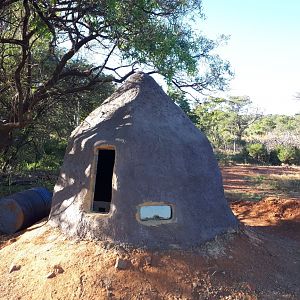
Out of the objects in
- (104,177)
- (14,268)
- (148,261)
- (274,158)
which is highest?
(274,158)

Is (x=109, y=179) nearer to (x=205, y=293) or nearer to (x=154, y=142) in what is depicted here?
(x=154, y=142)

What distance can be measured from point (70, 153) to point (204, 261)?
299 cm

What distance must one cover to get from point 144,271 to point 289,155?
926 inches

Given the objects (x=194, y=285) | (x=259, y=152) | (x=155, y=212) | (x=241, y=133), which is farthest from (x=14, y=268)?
(x=241, y=133)

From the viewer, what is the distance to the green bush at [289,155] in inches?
1070

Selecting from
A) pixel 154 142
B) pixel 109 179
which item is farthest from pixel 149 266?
pixel 109 179

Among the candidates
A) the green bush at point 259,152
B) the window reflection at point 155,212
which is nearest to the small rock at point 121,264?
the window reflection at point 155,212

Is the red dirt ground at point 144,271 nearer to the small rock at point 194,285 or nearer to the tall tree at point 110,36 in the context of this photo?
the small rock at point 194,285

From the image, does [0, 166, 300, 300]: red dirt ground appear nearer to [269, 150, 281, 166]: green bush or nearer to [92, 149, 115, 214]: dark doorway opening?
[92, 149, 115, 214]: dark doorway opening

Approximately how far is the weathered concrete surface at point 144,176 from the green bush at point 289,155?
21.4m

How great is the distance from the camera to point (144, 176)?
248 inches

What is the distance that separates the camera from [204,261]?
593cm

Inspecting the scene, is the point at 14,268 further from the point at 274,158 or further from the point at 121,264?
the point at 274,158

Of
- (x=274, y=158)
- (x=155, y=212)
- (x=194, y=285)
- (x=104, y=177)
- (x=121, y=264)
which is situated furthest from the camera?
(x=274, y=158)
